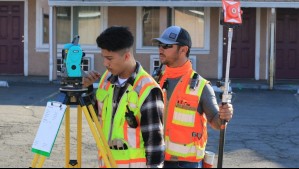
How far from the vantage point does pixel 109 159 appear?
431 centimetres

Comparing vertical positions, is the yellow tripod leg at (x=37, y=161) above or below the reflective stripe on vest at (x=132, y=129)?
below

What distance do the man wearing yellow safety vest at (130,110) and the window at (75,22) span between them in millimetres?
18347

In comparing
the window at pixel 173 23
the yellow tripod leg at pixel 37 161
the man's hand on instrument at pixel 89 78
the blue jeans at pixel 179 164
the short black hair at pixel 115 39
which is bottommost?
the blue jeans at pixel 179 164

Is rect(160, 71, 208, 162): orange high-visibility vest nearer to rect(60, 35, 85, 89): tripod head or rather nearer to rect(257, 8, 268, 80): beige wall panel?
rect(60, 35, 85, 89): tripod head

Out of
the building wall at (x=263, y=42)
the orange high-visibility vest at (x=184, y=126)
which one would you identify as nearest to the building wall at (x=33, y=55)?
the building wall at (x=263, y=42)

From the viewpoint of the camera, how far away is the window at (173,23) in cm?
2206

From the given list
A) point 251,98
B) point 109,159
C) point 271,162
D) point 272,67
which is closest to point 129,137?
point 109,159

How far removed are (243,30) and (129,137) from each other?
18.0 metres

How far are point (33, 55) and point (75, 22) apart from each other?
5.84 feet

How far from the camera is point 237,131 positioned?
1279 cm

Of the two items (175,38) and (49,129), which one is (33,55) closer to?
(175,38)

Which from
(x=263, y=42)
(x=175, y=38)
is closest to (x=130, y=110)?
(x=175, y=38)

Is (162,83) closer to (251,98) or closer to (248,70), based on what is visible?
(251,98)

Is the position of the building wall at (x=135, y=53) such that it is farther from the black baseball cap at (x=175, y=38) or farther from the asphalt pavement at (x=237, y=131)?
the black baseball cap at (x=175, y=38)
